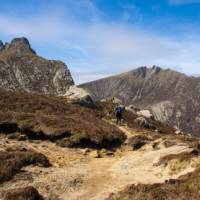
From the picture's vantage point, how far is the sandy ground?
24.1 metres

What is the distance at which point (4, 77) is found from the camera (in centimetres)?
14238

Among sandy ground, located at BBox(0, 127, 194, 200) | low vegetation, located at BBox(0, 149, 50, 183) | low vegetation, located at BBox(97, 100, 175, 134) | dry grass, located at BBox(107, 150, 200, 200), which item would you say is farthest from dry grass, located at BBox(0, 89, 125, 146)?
dry grass, located at BBox(107, 150, 200, 200)

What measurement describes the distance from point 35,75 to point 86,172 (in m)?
120

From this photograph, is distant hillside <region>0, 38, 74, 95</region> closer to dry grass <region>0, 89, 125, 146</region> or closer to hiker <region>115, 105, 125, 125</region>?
hiker <region>115, 105, 125, 125</region>

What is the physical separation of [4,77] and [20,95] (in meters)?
88.2

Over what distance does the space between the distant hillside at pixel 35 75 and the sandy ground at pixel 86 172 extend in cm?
9640

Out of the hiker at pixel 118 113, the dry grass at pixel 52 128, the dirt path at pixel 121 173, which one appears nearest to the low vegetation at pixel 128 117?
the hiker at pixel 118 113

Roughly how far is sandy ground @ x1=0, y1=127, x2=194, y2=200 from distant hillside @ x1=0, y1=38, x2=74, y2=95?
96.4 metres

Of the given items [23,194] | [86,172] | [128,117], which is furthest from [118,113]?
[23,194]

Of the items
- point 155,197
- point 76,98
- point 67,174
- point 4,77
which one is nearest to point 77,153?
point 67,174

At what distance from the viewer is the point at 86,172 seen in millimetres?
28656

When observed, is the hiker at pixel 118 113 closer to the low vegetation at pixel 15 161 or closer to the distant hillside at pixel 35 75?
the low vegetation at pixel 15 161

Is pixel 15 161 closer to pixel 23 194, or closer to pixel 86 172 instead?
pixel 86 172

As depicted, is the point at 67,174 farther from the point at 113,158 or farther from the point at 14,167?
the point at 113,158
